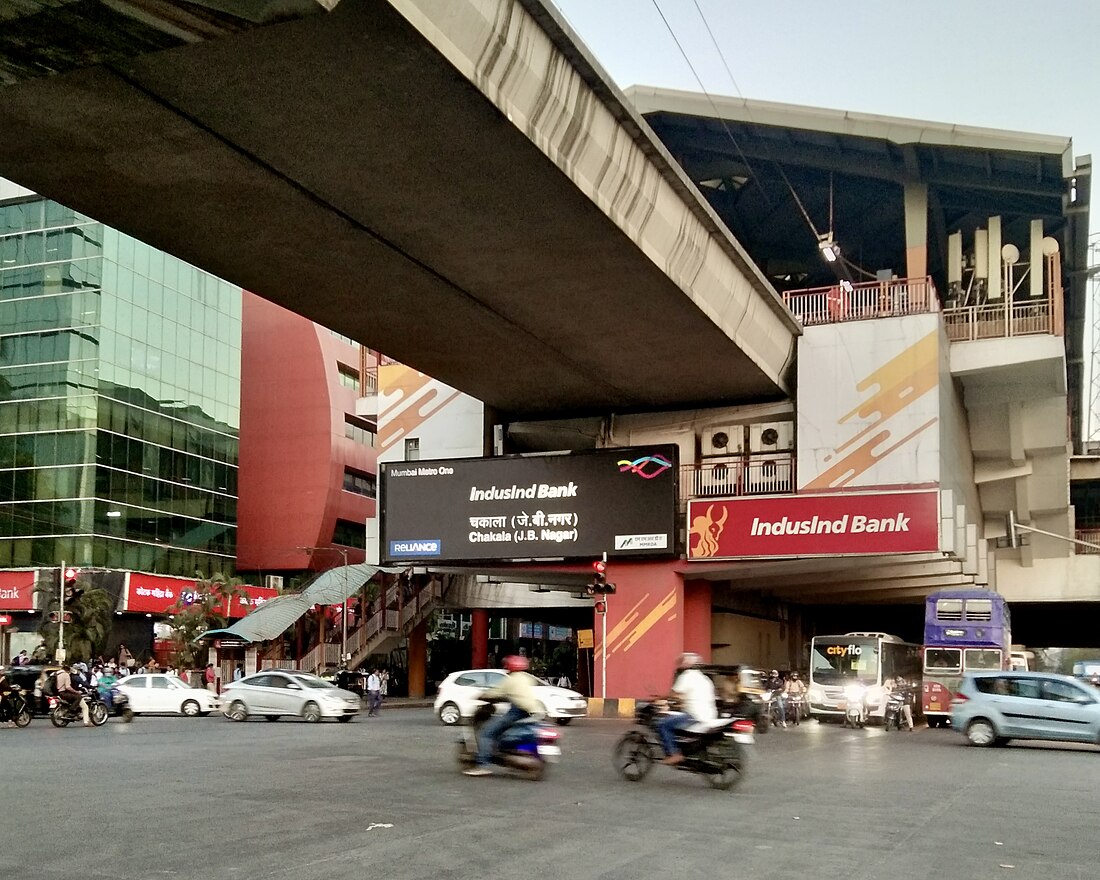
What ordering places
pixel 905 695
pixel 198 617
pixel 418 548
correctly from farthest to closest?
1. pixel 198 617
2. pixel 418 548
3. pixel 905 695

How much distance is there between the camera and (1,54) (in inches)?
492

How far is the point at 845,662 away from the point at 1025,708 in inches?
452

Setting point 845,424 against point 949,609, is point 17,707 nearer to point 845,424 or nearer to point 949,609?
point 845,424

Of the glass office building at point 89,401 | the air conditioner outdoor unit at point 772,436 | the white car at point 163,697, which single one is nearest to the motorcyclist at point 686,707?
the air conditioner outdoor unit at point 772,436

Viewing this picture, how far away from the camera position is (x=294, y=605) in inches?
1831

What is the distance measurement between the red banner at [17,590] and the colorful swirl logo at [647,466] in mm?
33704

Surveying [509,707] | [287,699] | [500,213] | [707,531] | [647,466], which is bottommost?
[287,699]

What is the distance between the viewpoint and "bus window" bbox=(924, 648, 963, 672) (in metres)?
33.0

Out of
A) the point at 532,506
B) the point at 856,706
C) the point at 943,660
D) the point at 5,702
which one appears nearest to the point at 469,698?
the point at 532,506

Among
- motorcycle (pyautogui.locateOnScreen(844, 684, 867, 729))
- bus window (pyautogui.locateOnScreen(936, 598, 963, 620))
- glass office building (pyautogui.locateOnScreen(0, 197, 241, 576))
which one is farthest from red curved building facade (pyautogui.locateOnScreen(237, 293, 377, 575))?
bus window (pyautogui.locateOnScreen(936, 598, 963, 620))

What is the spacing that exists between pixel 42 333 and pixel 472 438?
28.6 metres

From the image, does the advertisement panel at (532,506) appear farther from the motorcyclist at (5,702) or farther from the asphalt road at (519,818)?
the asphalt road at (519,818)

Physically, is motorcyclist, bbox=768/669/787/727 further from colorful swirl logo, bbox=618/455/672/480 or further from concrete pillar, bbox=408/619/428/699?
concrete pillar, bbox=408/619/428/699

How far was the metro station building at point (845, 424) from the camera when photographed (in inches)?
1249
